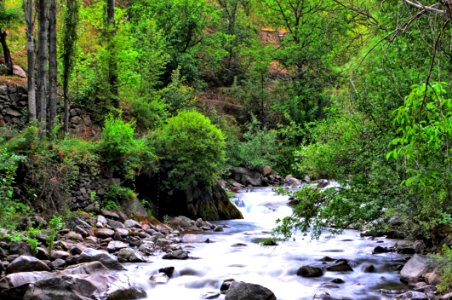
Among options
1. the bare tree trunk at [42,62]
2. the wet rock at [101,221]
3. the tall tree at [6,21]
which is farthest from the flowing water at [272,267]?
the tall tree at [6,21]

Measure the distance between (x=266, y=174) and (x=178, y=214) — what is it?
10.2m

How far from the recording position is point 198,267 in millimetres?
10406

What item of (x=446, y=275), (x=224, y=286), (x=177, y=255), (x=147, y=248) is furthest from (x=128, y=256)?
(x=446, y=275)

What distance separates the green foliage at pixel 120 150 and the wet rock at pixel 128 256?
4.53 meters

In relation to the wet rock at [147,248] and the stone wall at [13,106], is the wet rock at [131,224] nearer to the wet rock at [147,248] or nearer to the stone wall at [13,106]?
the wet rock at [147,248]

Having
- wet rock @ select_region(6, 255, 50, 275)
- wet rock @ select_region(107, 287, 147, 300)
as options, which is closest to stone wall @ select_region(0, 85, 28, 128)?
wet rock @ select_region(6, 255, 50, 275)

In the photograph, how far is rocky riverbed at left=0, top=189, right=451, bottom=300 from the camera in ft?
26.5

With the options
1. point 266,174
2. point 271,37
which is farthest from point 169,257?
point 271,37

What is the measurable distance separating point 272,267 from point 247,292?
9.02 ft

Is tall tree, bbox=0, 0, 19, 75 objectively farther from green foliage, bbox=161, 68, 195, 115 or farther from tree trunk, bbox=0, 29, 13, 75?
green foliage, bbox=161, 68, 195, 115

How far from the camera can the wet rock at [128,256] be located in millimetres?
10617

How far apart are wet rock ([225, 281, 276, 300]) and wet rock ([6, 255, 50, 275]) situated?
358 centimetres

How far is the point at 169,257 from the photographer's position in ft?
36.7

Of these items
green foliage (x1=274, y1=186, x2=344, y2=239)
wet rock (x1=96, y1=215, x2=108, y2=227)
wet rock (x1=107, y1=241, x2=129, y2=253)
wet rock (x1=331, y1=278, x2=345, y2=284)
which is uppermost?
green foliage (x1=274, y1=186, x2=344, y2=239)
